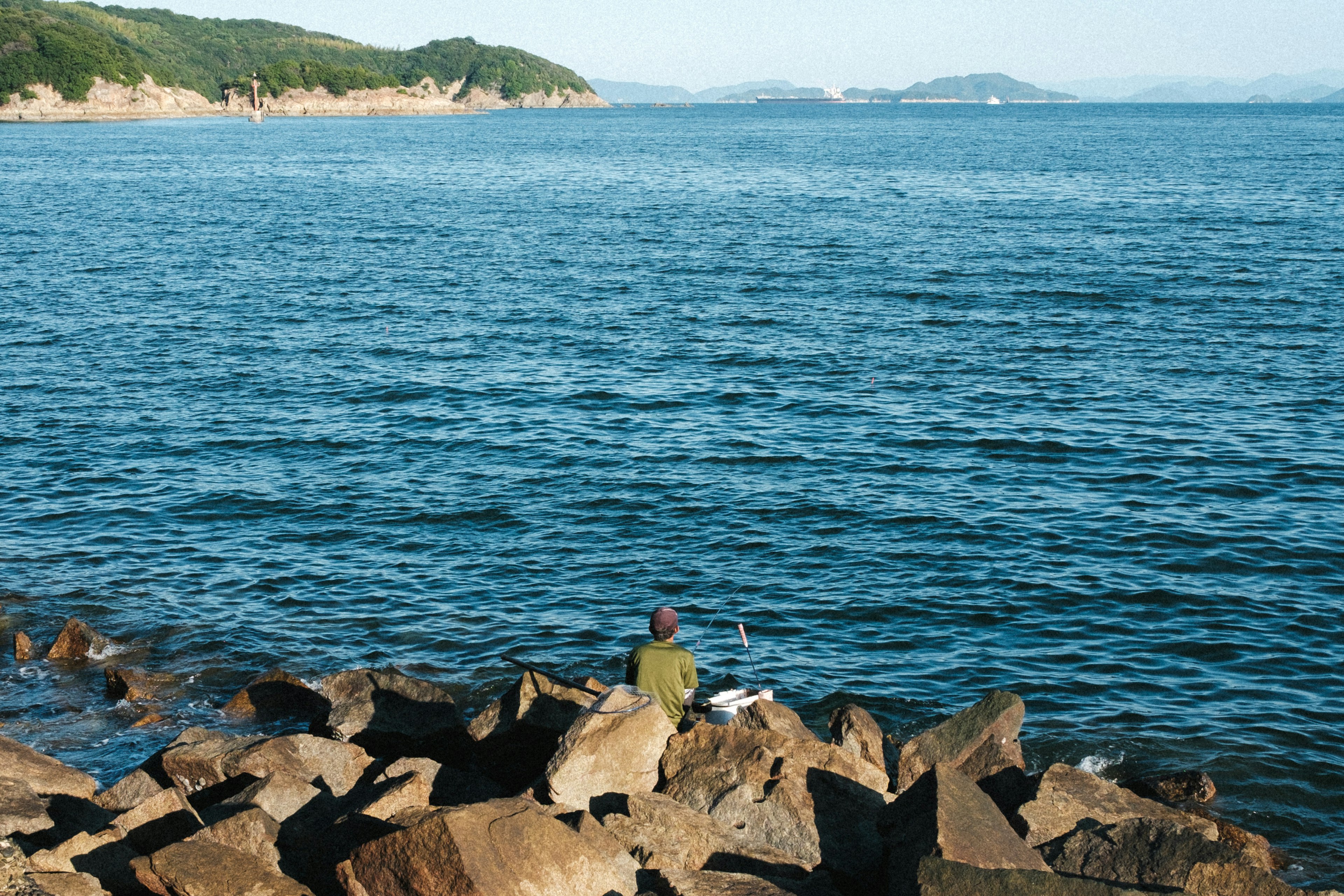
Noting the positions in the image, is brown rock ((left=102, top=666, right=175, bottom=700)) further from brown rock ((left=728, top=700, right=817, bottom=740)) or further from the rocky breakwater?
brown rock ((left=728, top=700, right=817, bottom=740))

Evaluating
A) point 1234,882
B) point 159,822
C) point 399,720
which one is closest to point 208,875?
point 159,822

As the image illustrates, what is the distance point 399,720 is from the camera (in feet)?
46.1

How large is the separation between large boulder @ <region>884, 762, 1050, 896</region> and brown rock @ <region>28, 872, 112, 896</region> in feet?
21.7

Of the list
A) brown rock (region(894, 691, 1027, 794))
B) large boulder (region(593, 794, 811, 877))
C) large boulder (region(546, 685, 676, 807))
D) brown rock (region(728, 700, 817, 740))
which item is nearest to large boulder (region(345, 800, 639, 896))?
large boulder (region(593, 794, 811, 877))

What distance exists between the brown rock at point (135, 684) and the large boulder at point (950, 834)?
11394 millimetres

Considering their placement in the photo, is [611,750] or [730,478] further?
[730,478]

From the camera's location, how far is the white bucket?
13.4m

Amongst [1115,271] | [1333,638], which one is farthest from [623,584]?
[1115,271]

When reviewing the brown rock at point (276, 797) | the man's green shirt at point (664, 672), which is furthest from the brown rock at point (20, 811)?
the man's green shirt at point (664, 672)

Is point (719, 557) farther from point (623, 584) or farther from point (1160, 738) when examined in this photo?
point (1160, 738)

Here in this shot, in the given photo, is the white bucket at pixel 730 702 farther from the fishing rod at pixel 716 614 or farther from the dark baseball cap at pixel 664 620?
the fishing rod at pixel 716 614

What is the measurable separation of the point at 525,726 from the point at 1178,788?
8.18 m

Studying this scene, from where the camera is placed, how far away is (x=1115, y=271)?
45812 mm

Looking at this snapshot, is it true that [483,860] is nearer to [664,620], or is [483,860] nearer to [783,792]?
[783,792]
